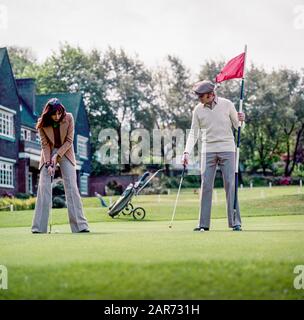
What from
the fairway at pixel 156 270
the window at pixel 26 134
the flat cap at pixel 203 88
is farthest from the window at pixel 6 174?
the fairway at pixel 156 270

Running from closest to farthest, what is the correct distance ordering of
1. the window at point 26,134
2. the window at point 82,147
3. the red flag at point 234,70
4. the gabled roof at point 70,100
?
1. the red flag at point 234,70
2. the window at point 26,134
3. the gabled roof at point 70,100
4. the window at point 82,147

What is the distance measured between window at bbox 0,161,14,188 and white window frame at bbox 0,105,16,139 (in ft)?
4.45

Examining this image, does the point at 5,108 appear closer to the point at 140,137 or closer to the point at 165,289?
the point at 140,137

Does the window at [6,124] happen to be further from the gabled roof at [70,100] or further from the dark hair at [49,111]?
the dark hair at [49,111]

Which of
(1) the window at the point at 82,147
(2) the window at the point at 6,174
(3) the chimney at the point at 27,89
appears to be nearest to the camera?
(2) the window at the point at 6,174

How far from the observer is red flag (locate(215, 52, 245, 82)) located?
8.92 m

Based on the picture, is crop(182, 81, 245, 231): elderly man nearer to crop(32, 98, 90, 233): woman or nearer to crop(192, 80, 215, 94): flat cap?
crop(192, 80, 215, 94): flat cap

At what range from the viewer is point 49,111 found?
7.92 m

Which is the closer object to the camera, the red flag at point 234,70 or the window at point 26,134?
the red flag at point 234,70

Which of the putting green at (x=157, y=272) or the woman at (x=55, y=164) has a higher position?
the woman at (x=55, y=164)

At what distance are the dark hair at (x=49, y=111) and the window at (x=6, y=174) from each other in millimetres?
21418

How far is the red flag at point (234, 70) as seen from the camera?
29.3 ft

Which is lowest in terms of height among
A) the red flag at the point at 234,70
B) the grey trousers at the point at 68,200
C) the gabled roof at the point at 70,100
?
the grey trousers at the point at 68,200

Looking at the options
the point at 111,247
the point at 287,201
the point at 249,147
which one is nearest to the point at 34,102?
the point at 287,201
